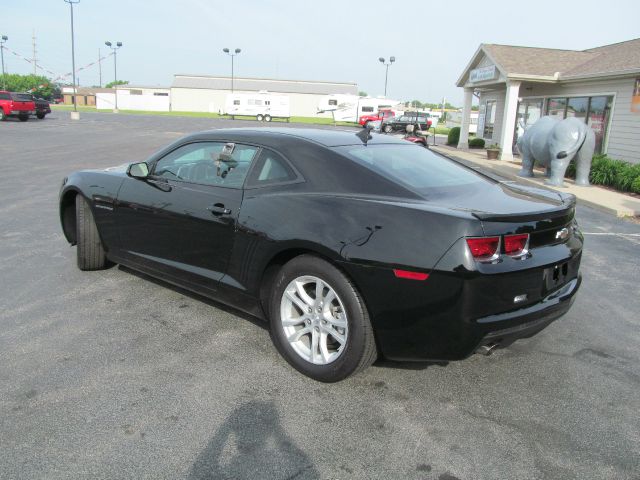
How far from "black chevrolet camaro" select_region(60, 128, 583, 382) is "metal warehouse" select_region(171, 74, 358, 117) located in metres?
79.7

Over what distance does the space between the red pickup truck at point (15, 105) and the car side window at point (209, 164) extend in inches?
1318

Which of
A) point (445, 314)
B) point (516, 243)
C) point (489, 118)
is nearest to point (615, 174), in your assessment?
point (516, 243)

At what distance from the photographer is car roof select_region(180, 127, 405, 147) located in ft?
12.5

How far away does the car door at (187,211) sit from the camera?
3.84 metres

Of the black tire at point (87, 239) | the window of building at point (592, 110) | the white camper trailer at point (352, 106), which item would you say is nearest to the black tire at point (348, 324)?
the black tire at point (87, 239)

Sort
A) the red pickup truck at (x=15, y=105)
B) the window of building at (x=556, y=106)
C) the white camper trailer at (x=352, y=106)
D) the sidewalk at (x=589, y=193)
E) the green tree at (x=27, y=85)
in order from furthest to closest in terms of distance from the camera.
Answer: the green tree at (x=27, y=85) → the white camper trailer at (x=352, y=106) → the red pickup truck at (x=15, y=105) → the window of building at (x=556, y=106) → the sidewalk at (x=589, y=193)

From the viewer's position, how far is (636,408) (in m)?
3.11

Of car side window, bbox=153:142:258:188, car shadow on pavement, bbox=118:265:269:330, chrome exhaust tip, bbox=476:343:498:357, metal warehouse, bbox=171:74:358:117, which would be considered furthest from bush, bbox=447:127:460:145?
metal warehouse, bbox=171:74:358:117

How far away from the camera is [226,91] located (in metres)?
84.2

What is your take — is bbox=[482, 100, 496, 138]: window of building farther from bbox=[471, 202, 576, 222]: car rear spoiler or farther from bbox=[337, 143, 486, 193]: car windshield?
bbox=[471, 202, 576, 222]: car rear spoiler

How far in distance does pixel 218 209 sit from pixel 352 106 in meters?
56.4

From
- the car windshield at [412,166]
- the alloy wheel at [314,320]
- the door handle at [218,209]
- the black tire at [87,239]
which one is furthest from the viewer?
the black tire at [87,239]

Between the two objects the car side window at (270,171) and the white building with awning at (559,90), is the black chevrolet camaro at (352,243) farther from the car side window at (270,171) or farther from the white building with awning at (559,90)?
the white building with awning at (559,90)

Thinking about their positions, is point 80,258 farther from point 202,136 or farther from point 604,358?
point 604,358
